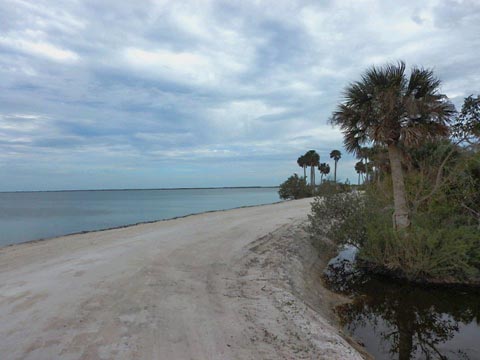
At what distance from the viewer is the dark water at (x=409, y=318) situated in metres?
6.30

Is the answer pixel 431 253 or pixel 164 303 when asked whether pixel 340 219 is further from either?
pixel 164 303

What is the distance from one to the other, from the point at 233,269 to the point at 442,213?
24.5 ft

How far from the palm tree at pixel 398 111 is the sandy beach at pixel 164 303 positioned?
14.4 feet

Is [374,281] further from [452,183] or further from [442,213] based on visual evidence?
[452,183]

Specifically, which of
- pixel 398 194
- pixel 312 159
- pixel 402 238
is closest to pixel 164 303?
pixel 402 238

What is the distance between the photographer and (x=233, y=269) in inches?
337

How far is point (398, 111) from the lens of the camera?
10.1 m

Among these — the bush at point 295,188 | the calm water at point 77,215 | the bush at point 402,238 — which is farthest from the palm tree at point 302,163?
the bush at point 402,238

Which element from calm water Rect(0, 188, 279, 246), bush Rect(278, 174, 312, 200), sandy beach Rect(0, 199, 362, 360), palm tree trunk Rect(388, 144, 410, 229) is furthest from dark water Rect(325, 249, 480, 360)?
bush Rect(278, 174, 312, 200)

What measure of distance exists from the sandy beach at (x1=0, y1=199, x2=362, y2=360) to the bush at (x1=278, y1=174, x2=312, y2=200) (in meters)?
30.8

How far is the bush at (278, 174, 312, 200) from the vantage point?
41.7 meters

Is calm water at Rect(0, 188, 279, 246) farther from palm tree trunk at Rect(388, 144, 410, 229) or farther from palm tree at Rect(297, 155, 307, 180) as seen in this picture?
palm tree trunk at Rect(388, 144, 410, 229)

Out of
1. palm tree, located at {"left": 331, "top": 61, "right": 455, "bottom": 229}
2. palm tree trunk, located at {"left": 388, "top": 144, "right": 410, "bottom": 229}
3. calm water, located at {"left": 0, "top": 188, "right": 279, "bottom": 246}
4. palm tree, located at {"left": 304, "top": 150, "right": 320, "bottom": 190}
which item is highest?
palm tree, located at {"left": 304, "top": 150, "right": 320, "bottom": 190}

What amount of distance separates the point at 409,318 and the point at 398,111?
18.7 feet
